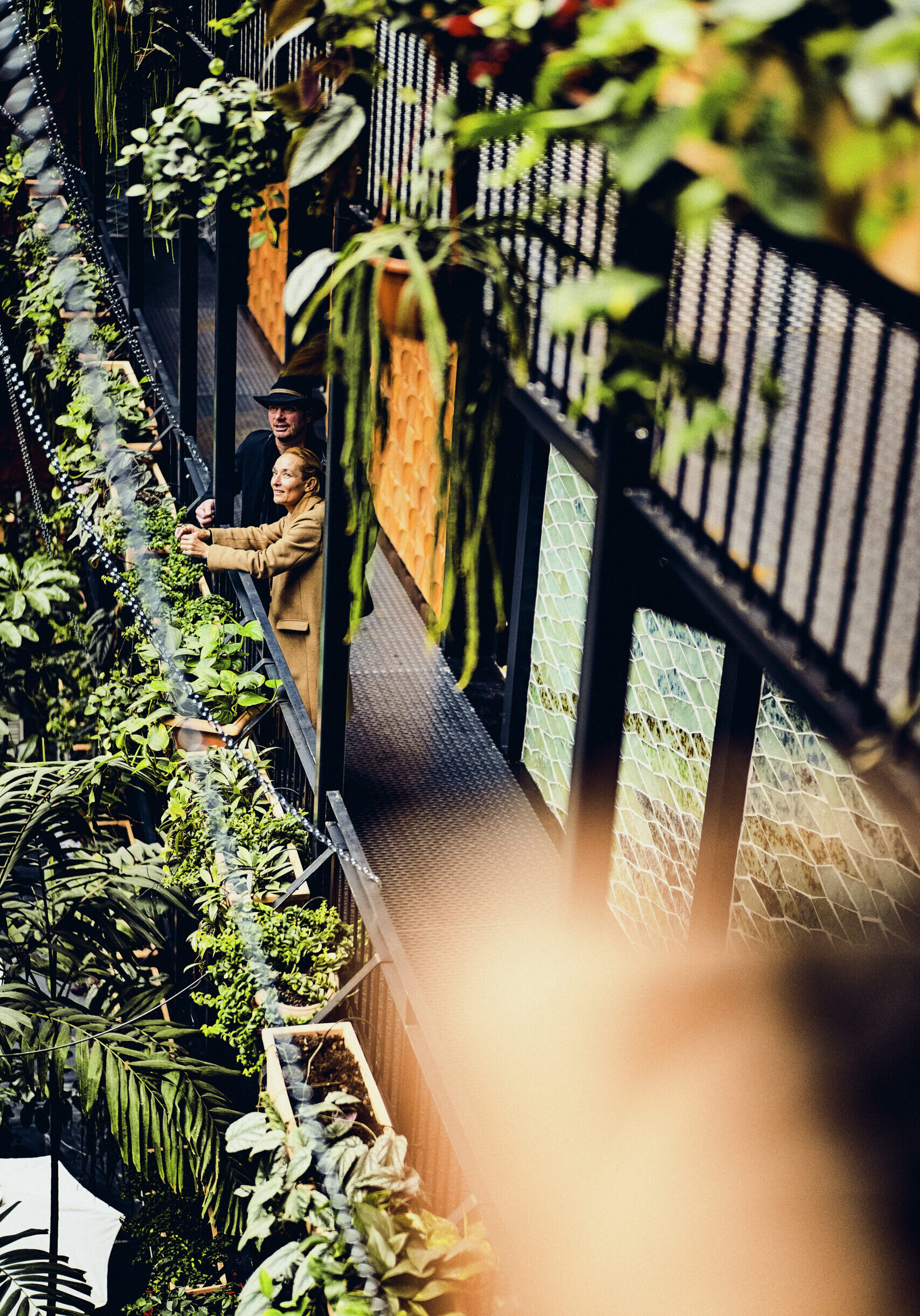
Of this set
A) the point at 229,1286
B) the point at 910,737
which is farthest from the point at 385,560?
the point at 910,737

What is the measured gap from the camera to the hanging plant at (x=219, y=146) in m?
5.46

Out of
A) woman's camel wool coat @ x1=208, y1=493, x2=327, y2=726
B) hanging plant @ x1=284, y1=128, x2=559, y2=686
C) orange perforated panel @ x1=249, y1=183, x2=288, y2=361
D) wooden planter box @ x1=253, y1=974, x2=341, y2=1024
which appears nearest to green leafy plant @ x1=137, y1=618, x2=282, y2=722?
woman's camel wool coat @ x1=208, y1=493, x2=327, y2=726

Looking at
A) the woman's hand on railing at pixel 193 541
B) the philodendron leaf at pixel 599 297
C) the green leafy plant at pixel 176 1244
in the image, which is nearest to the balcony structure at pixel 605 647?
the philodendron leaf at pixel 599 297

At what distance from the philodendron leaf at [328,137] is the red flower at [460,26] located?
454 mm

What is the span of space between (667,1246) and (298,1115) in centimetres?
143

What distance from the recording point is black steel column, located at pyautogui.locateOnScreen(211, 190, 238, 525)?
7.08m

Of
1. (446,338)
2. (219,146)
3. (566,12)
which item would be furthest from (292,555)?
(566,12)

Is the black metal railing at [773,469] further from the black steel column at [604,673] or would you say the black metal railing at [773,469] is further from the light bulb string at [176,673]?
the light bulb string at [176,673]

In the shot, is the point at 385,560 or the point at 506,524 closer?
the point at 506,524

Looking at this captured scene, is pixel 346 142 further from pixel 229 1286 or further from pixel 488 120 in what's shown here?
pixel 229 1286

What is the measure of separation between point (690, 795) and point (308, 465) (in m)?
2.20

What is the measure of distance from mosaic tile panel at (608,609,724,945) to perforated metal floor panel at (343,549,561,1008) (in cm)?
33

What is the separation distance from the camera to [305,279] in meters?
2.62

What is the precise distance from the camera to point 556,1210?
3.57 m
